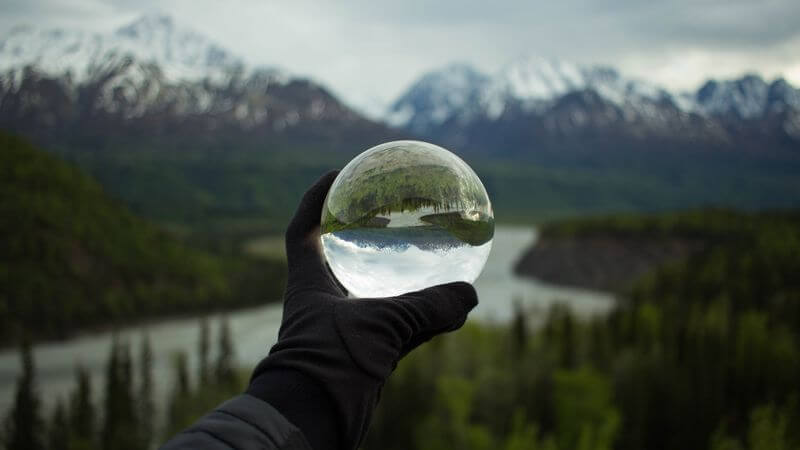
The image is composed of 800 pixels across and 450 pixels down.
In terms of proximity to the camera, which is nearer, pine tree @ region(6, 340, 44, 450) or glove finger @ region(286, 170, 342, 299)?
glove finger @ region(286, 170, 342, 299)

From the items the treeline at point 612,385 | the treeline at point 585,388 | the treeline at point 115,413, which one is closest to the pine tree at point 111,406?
the treeline at point 115,413

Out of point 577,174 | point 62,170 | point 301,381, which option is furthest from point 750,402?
point 577,174

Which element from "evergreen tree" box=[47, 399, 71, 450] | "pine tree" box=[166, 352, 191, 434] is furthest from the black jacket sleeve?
"evergreen tree" box=[47, 399, 71, 450]

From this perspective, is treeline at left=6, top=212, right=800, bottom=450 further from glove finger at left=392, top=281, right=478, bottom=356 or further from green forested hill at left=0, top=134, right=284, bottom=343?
glove finger at left=392, top=281, right=478, bottom=356

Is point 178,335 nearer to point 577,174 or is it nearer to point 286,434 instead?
point 286,434

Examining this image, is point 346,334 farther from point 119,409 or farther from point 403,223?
point 119,409
